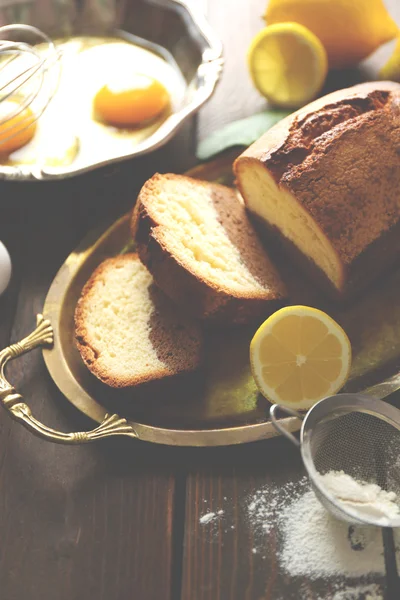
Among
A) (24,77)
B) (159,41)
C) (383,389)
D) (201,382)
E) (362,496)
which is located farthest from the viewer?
(159,41)

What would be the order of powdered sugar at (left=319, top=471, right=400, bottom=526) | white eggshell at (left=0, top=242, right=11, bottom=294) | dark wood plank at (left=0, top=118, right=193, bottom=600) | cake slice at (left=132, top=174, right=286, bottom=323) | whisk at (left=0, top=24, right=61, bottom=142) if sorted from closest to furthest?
powdered sugar at (left=319, top=471, right=400, bottom=526) < dark wood plank at (left=0, top=118, right=193, bottom=600) < cake slice at (left=132, top=174, right=286, bottom=323) < white eggshell at (left=0, top=242, right=11, bottom=294) < whisk at (left=0, top=24, right=61, bottom=142)

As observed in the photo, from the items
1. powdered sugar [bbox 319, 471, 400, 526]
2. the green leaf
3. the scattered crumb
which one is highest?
the green leaf

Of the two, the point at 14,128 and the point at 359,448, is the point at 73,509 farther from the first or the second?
the point at 14,128

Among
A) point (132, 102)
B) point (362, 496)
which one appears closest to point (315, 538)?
point (362, 496)

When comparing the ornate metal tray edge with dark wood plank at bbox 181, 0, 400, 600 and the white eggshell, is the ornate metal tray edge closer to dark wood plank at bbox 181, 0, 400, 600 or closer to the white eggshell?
dark wood plank at bbox 181, 0, 400, 600

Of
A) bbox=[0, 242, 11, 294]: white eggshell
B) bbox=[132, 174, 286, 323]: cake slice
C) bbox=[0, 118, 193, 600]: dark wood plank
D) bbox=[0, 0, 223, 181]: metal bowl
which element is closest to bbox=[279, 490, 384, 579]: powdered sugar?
bbox=[0, 118, 193, 600]: dark wood plank

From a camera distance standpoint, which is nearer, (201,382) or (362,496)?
(362,496)

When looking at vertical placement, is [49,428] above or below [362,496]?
above
